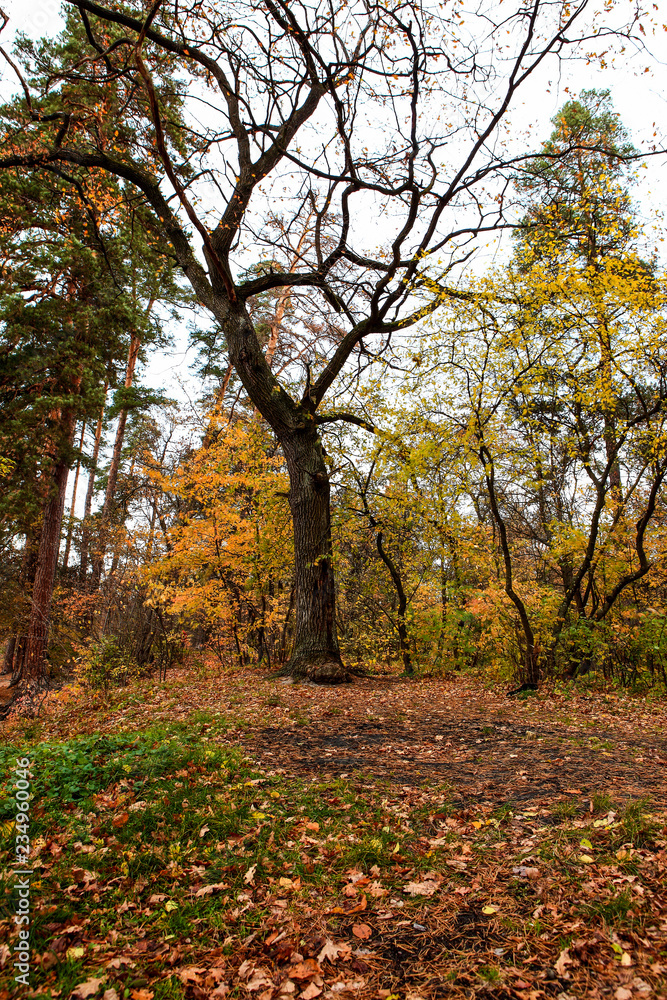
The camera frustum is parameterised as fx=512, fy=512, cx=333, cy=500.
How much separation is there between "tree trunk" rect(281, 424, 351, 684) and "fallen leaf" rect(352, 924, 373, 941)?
5.09 m

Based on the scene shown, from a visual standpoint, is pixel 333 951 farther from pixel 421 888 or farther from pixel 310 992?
pixel 421 888

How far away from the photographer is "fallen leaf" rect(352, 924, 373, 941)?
7.24 ft

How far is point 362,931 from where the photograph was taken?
2.24m

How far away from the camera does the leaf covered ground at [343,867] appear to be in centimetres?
200

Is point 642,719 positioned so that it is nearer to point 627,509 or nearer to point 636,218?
point 627,509

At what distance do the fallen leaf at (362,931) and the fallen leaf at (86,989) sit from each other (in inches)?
40.4

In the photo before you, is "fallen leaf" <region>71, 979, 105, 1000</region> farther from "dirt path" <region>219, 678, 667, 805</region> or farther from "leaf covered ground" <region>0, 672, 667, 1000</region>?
"dirt path" <region>219, 678, 667, 805</region>

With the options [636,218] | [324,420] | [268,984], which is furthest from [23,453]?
[636,218]

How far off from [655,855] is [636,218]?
36.0 ft

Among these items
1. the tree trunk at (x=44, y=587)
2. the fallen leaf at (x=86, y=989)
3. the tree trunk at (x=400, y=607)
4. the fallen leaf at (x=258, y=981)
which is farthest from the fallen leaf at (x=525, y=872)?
the tree trunk at (x=44, y=587)

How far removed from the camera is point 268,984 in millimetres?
2000

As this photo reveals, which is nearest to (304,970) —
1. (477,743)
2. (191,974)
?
(191,974)

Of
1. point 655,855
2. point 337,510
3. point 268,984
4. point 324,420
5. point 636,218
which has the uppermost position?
point 636,218

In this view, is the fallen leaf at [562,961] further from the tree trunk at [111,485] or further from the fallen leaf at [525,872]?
the tree trunk at [111,485]
